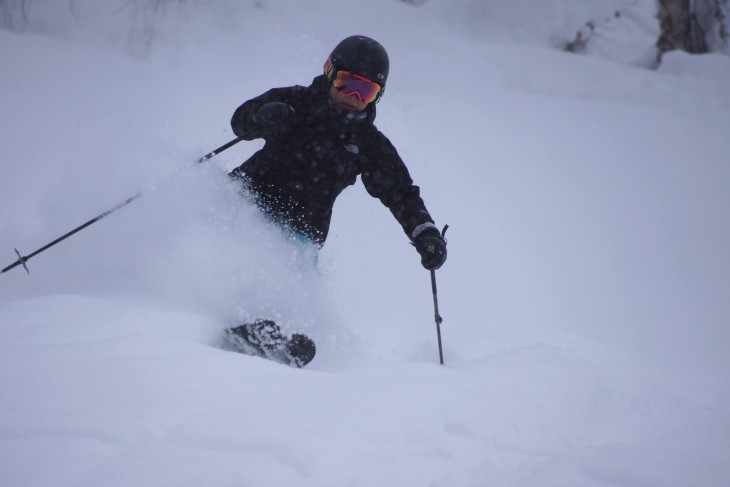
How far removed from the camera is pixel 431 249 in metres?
3.09

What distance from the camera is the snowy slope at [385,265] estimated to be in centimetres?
136

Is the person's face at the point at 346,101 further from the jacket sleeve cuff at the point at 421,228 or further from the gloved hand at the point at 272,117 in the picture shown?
the jacket sleeve cuff at the point at 421,228

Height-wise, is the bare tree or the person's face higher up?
the bare tree

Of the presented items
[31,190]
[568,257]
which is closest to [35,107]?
[31,190]

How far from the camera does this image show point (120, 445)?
4.02 feet

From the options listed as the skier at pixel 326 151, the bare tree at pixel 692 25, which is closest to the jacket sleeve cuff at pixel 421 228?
the skier at pixel 326 151

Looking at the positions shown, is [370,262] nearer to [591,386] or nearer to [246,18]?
[591,386]

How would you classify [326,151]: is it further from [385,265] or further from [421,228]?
[385,265]

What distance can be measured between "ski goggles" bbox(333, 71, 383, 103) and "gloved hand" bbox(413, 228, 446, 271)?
3.50 feet

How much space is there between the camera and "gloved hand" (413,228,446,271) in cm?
308

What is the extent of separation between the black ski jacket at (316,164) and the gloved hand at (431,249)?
0.08 m

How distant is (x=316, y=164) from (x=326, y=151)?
0.39 ft

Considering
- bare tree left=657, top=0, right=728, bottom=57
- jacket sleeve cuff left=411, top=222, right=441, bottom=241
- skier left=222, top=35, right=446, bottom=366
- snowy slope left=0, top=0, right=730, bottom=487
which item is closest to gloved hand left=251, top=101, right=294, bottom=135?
skier left=222, top=35, right=446, bottom=366

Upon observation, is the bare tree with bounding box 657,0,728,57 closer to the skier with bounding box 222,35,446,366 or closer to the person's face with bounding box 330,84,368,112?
the skier with bounding box 222,35,446,366
